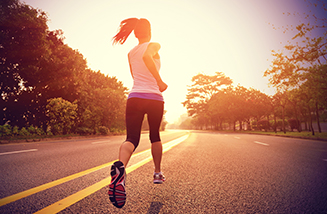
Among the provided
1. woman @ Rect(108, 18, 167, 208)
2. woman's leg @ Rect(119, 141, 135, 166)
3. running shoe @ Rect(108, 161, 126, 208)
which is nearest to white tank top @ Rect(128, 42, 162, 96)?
woman @ Rect(108, 18, 167, 208)

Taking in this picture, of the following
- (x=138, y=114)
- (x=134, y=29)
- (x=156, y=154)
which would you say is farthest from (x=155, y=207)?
(x=134, y=29)

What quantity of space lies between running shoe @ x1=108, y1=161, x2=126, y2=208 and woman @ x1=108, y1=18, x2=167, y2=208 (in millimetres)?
171

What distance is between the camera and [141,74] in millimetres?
2473

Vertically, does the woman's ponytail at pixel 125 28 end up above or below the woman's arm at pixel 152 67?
above

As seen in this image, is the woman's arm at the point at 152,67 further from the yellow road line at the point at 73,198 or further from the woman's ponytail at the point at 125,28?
the yellow road line at the point at 73,198

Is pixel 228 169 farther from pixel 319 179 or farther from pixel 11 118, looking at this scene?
pixel 11 118

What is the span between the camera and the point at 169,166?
15.1ft

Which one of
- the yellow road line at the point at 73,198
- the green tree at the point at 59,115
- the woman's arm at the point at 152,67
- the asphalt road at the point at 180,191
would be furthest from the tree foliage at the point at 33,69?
the woman's arm at the point at 152,67

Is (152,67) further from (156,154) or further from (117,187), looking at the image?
(117,187)

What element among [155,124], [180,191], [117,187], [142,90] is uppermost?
[142,90]

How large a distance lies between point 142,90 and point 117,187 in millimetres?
1087

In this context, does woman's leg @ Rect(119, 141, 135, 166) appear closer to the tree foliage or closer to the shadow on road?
the shadow on road

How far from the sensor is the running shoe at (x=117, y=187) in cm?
169

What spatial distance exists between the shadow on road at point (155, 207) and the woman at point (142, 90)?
242mm
